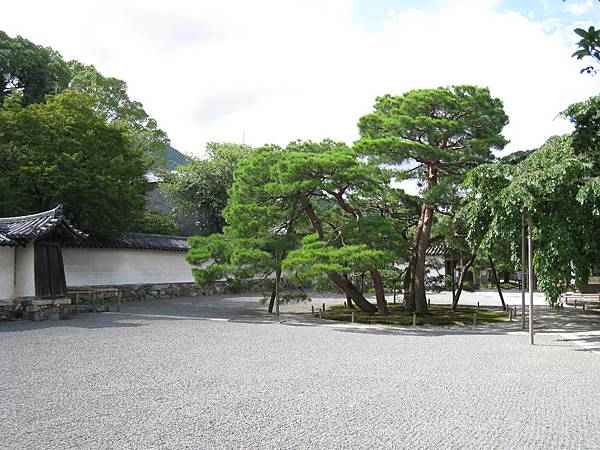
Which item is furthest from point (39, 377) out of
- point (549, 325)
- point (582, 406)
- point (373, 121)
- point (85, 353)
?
point (549, 325)

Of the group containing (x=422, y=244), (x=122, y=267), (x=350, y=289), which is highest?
(x=422, y=244)

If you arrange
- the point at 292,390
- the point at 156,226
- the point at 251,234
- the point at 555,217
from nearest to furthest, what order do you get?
the point at 292,390 < the point at 555,217 < the point at 251,234 < the point at 156,226

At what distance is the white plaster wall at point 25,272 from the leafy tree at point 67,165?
3126mm

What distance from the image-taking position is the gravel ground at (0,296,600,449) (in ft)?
15.1

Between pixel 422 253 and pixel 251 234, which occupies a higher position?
pixel 251 234

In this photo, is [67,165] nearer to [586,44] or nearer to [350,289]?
[350,289]

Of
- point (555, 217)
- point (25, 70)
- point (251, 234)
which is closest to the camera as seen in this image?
point (555, 217)

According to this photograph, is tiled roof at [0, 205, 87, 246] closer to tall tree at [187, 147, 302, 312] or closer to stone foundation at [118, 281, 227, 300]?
tall tree at [187, 147, 302, 312]

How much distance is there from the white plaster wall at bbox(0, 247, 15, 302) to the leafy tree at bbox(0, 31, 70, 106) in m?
13.0

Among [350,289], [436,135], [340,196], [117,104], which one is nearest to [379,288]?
[350,289]

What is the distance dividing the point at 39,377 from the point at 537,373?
23.2 ft

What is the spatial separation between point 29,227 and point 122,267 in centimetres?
747

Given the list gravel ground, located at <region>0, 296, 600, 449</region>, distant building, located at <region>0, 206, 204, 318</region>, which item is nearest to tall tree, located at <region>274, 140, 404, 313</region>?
gravel ground, located at <region>0, 296, 600, 449</region>

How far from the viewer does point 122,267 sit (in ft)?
70.2
